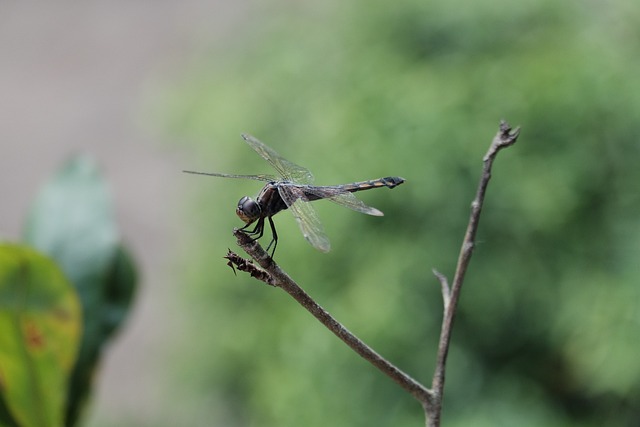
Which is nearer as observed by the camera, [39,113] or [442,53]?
[442,53]

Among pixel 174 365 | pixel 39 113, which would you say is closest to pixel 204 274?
pixel 174 365

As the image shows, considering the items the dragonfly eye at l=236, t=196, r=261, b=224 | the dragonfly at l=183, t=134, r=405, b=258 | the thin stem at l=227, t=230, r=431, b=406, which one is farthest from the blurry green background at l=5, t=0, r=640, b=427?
the thin stem at l=227, t=230, r=431, b=406

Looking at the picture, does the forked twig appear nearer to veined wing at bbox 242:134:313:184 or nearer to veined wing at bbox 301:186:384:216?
veined wing at bbox 301:186:384:216

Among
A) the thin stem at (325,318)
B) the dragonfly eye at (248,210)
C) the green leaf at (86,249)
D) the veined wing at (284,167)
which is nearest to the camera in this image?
the thin stem at (325,318)

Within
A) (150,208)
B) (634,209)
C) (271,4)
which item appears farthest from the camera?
(150,208)

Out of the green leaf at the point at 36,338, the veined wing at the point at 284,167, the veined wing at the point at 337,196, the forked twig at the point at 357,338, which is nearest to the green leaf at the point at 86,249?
the green leaf at the point at 36,338

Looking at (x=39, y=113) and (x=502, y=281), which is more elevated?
(x=502, y=281)

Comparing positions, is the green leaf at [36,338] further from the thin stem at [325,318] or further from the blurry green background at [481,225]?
the blurry green background at [481,225]

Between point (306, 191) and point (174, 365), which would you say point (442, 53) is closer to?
point (174, 365)
